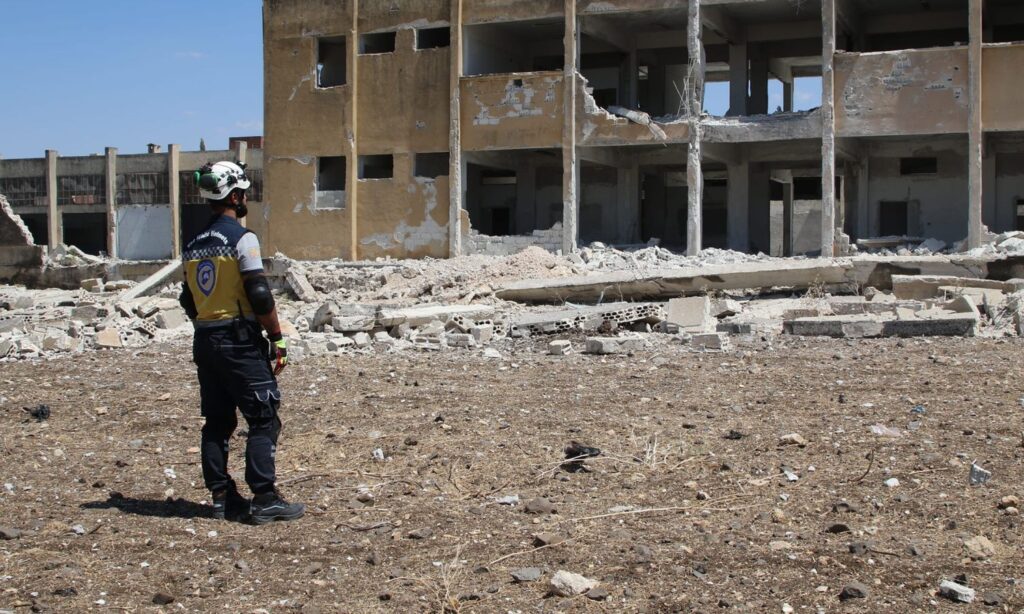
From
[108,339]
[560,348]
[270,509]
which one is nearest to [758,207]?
[560,348]

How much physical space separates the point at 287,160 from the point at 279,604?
25268 mm

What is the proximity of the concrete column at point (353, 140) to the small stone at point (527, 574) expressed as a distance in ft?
76.7

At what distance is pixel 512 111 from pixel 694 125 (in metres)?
4.27

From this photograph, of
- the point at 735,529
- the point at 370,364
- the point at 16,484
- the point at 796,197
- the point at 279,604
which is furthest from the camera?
the point at 796,197

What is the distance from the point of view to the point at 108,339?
48.3 feet

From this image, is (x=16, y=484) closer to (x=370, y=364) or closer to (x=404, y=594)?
(x=404, y=594)

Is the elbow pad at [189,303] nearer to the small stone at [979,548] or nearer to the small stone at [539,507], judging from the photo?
the small stone at [539,507]

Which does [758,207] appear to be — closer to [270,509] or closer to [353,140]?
[353,140]

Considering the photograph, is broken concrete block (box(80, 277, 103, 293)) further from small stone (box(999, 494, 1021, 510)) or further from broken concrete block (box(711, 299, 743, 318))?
small stone (box(999, 494, 1021, 510))

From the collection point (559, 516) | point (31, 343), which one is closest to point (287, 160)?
point (31, 343)

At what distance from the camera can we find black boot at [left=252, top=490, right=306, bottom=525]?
5477mm

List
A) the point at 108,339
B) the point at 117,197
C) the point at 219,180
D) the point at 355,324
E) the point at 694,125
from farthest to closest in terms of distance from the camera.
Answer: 1. the point at 117,197
2. the point at 694,125
3. the point at 108,339
4. the point at 355,324
5. the point at 219,180

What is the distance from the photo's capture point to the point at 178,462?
23.0ft

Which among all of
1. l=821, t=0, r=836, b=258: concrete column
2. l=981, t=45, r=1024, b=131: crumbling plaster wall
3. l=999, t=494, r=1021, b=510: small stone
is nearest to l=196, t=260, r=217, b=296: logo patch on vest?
l=999, t=494, r=1021, b=510: small stone
